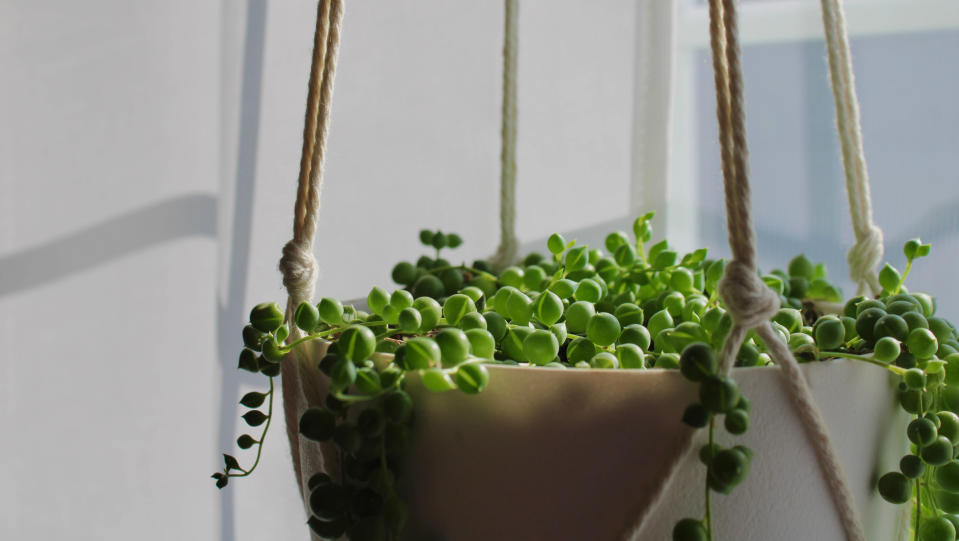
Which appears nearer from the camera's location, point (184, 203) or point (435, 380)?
point (435, 380)

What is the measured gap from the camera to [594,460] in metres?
0.30

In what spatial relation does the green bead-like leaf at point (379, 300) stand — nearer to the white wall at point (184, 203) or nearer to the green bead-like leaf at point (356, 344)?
the green bead-like leaf at point (356, 344)

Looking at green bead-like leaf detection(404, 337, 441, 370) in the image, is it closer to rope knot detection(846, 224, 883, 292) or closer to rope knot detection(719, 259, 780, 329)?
rope knot detection(719, 259, 780, 329)

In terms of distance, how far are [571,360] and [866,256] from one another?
0.24 m

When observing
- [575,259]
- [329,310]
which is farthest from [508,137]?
[329,310]

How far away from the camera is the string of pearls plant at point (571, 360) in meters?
0.30

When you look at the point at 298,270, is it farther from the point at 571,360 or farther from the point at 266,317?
the point at 571,360

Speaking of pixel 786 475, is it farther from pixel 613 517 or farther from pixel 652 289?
pixel 652 289

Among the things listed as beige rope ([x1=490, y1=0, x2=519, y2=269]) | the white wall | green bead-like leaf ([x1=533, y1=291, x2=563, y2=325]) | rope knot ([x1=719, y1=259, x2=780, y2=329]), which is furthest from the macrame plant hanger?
the white wall

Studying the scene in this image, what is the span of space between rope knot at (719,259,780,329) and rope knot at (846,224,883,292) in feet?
0.80

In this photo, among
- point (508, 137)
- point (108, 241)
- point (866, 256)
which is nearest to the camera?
point (866, 256)

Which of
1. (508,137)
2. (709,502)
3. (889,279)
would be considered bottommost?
(709,502)

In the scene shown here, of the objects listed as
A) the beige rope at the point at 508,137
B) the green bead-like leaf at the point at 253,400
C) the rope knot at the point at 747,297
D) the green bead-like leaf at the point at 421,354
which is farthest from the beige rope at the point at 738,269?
the beige rope at the point at 508,137

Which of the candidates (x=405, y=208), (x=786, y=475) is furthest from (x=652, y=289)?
(x=405, y=208)
